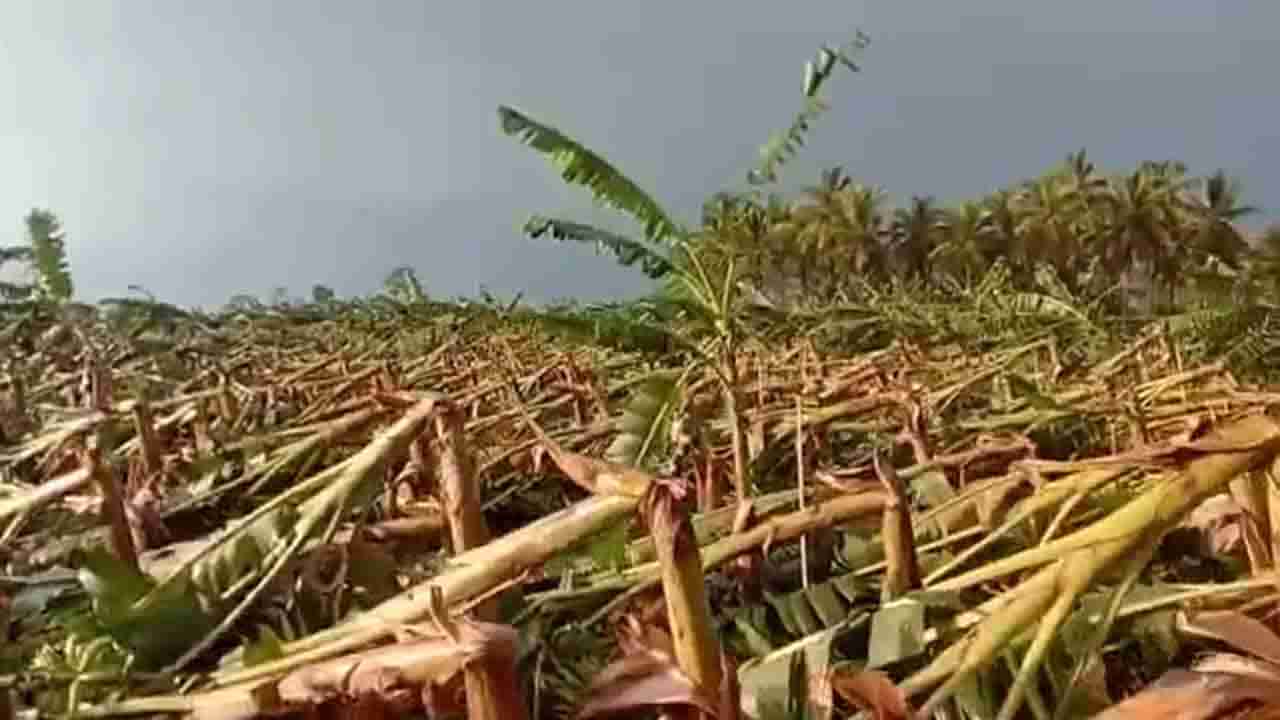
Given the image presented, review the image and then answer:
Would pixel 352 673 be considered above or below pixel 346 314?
below

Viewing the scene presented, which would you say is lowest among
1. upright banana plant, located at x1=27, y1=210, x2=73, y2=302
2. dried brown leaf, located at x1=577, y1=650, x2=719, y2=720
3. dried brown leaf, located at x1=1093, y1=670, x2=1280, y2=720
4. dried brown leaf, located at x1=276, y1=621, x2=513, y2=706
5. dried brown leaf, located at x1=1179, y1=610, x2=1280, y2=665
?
dried brown leaf, located at x1=1093, y1=670, x2=1280, y2=720

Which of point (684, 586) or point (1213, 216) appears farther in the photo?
point (1213, 216)

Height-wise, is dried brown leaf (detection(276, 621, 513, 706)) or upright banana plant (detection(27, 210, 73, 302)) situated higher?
upright banana plant (detection(27, 210, 73, 302))

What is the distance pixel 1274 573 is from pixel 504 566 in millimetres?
837

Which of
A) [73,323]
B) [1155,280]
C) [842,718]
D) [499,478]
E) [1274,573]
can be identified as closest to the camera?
[1274,573]

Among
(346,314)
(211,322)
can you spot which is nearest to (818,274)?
(346,314)

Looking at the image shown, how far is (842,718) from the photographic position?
6.64 feet

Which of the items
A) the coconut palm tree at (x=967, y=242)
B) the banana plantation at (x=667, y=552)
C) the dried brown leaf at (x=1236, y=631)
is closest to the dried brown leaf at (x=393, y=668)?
the banana plantation at (x=667, y=552)

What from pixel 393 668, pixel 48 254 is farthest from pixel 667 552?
pixel 48 254

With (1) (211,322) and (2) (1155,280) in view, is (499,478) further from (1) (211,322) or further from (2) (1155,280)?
(2) (1155,280)

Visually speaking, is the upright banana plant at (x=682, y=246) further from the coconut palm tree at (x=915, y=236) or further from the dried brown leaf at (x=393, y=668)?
the coconut palm tree at (x=915, y=236)

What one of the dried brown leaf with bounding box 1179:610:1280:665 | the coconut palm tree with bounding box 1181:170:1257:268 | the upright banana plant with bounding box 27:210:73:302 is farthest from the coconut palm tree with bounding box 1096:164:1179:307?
the dried brown leaf with bounding box 1179:610:1280:665

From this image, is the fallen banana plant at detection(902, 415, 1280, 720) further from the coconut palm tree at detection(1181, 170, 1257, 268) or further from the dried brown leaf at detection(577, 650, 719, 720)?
the coconut palm tree at detection(1181, 170, 1257, 268)

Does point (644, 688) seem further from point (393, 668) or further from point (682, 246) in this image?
point (682, 246)
